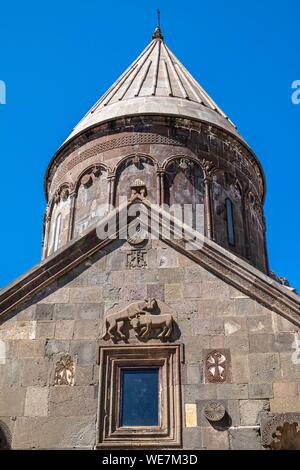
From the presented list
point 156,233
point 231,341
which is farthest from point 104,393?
point 156,233

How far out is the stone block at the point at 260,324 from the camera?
8.58 metres

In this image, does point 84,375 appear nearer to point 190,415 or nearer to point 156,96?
point 190,415

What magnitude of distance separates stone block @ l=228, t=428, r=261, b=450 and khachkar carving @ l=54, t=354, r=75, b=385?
217 cm

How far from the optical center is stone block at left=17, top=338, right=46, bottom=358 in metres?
8.63

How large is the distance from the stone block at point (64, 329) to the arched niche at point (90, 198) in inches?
266

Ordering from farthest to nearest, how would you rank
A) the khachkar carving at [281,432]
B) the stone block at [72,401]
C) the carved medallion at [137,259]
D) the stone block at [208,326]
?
the carved medallion at [137,259] < the stone block at [208,326] < the stone block at [72,401] < the khachkar carving at [281,432]

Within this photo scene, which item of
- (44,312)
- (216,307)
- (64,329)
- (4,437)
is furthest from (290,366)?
(4,437)

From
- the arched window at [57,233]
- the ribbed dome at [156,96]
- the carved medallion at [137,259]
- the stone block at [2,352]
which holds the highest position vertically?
the ribbed dome at [156,96]

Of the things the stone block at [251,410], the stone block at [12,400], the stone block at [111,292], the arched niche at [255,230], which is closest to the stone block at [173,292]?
the stone block at [111,292]

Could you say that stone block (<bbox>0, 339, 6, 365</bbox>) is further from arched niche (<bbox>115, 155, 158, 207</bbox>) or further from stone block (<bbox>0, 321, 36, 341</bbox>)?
arched niche (<bbox>115, 155, 158, 207</bbox>)

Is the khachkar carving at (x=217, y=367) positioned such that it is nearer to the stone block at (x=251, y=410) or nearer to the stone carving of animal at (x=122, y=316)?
the stone block at (x=251, y=410)

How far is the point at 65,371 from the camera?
27.8ft

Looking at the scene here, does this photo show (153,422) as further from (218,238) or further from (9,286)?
(218,238)

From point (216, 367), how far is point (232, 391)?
14.8 inches
